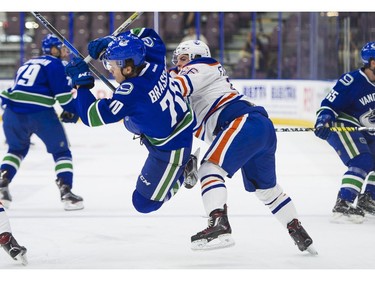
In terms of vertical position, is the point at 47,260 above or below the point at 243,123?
below

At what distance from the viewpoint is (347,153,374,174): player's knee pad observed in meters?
4.11

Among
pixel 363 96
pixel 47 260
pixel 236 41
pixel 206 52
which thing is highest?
pixel 206 52

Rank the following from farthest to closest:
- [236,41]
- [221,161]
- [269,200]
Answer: [236,41] → [269,200] → [221,161]

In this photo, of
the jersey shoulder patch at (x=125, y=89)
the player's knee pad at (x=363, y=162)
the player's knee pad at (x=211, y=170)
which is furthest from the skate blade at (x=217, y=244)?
the player's knee pad at (x=363, y=162)

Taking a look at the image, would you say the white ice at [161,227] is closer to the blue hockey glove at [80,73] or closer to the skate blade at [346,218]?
the skate blade at [346,218]

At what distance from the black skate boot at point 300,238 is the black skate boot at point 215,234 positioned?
14.9 inches

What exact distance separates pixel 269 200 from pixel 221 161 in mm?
341

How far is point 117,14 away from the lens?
39.7 feet

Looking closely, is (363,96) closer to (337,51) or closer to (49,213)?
(49,213)

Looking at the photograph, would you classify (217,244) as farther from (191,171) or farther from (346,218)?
(346,218)

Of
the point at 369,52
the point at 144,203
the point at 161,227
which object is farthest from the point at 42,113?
the point at 369,52

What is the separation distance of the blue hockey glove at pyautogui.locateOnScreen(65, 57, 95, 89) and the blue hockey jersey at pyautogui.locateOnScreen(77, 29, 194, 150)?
0.03m
